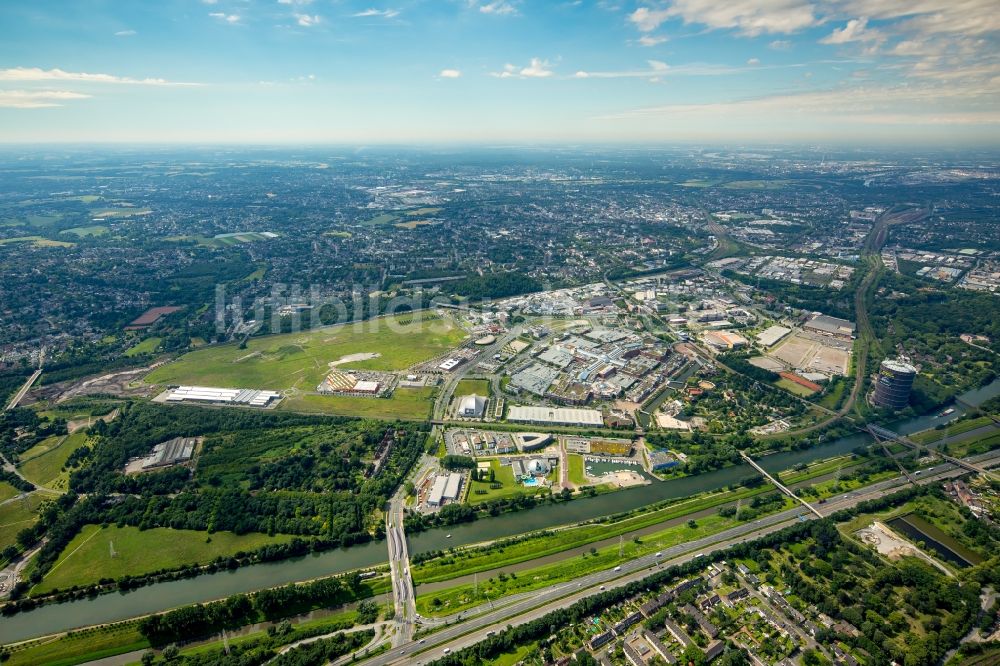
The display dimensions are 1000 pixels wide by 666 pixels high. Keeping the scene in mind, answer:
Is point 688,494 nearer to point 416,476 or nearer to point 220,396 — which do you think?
point 416,476

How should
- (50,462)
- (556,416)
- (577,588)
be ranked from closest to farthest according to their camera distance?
(577,588) → (50,462) → (556,416)

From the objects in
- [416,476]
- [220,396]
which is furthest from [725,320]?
[220,396]

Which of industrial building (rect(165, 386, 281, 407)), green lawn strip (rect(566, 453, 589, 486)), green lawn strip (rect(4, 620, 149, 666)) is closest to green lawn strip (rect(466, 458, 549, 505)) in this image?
green lawn strip (rect(566, 453, 589, 486))

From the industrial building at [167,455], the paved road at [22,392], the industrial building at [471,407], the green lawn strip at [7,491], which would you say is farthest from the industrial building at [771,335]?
the paved road at [22,392]

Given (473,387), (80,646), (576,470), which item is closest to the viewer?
(80,646)

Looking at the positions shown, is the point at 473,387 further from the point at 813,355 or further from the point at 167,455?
the point at 813,355

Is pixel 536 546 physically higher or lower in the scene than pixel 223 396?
lower

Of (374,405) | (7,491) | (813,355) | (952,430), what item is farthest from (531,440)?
(7,491)

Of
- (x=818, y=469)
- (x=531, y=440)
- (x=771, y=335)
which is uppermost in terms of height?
(x=771, y=335)
